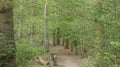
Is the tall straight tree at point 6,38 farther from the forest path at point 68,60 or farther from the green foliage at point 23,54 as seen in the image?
the forest path at point 68,60

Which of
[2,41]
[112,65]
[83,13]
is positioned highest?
[83,13]

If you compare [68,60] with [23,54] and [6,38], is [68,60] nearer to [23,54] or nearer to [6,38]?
[23,54]

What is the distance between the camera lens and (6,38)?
6496 mm

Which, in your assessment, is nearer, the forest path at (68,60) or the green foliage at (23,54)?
the green foliage at (23,54)

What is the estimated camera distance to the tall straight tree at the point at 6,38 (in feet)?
20.8

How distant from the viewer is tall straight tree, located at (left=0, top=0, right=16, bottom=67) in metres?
6.34

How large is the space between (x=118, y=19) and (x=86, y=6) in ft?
7.60

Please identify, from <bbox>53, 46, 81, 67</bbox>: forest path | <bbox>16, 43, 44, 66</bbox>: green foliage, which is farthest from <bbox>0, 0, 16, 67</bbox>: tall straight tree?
<bbox>53, 46, 81, 67</bbox>: forest path

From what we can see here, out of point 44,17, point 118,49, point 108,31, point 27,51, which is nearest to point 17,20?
point 27,51

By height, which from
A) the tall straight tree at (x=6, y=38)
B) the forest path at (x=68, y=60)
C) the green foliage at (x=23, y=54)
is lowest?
the forest path at (x=68, y=60)

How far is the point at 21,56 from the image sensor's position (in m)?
8.39

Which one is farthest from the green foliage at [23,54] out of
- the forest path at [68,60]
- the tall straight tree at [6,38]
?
the forest path at [68,60]

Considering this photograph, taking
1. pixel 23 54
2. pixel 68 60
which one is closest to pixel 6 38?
pixel 23 54

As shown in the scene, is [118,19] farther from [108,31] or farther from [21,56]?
[21,56]
